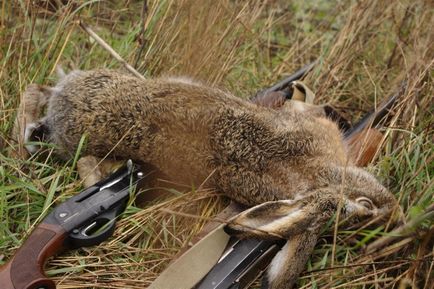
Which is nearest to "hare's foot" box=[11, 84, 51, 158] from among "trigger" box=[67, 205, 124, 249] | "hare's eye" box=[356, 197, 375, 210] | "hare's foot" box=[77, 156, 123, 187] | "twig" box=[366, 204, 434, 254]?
"hare's foot" box=[77, 156, 123, 187]

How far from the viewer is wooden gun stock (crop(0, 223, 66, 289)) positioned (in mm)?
2816

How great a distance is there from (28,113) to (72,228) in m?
1.05

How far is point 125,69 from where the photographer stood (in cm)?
430

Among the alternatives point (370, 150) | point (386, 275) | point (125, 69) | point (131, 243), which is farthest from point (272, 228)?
point (125, 69)

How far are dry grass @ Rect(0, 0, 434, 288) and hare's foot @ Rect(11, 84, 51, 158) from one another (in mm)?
73

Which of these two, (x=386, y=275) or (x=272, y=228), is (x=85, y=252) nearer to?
(x=272, y=228)

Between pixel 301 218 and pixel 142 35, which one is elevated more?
pixel 142 35

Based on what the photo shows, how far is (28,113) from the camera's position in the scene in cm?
384

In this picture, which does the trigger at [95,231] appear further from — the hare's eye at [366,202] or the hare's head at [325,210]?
the hare's eye at [366,202]

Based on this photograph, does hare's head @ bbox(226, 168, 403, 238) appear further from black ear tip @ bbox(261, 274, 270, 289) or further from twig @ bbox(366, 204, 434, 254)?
twig @ bbox(366, 204, 434, 254)

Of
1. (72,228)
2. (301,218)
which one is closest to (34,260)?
(72,228)

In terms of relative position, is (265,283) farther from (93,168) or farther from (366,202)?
(93,168)

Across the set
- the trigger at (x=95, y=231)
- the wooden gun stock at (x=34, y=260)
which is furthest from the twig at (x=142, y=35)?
the wooden gun stock at (x=34, y=260)

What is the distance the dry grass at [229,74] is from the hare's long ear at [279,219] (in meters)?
0.23
